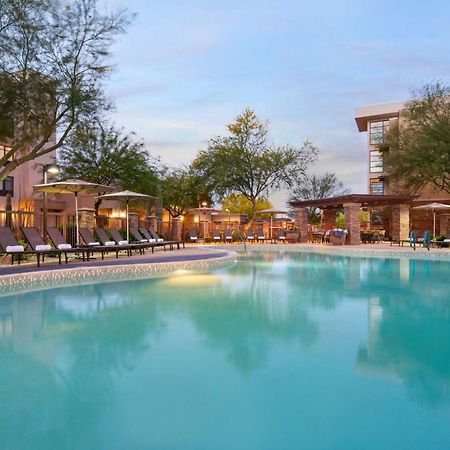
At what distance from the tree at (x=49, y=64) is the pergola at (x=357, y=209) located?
13.4 meters

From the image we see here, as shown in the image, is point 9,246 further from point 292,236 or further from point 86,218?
point 292,236

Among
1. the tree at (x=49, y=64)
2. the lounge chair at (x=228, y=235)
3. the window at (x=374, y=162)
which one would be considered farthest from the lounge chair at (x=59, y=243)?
the window at (x=374, y=162)

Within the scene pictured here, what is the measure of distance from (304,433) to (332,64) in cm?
2396

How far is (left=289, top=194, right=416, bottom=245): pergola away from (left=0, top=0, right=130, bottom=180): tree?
13.4 metres

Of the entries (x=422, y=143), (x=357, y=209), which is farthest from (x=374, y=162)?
(x=357, y=209)

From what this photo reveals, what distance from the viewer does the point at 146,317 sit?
6402mm

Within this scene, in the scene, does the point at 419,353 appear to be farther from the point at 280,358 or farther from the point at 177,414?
the point at 177,414

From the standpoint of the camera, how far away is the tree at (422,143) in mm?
24000

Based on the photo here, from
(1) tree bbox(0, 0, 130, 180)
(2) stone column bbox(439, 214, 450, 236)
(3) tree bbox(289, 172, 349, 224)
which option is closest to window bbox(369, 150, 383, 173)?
(3) tree bbox(289, 172, 349, 224)

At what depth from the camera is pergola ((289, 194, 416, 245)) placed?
2223 cm

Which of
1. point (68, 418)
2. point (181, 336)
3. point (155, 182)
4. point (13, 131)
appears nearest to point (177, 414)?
point (68, 418)

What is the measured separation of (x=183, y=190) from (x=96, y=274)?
73.9ft

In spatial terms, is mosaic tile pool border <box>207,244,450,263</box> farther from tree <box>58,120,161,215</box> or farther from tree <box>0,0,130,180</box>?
tree <box>0,0,130,180</box>

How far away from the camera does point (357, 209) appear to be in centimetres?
2266
